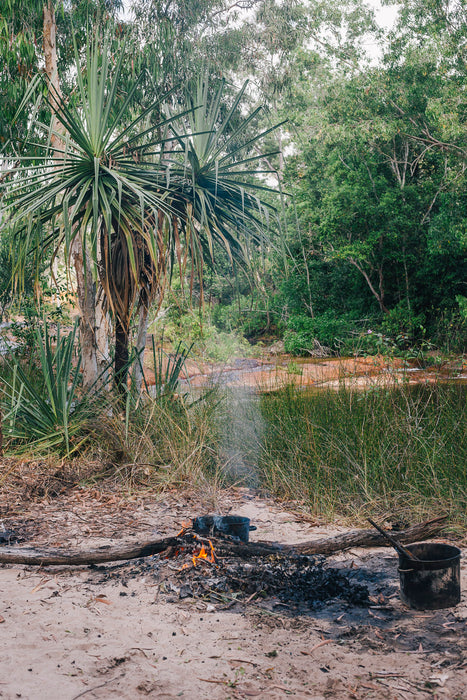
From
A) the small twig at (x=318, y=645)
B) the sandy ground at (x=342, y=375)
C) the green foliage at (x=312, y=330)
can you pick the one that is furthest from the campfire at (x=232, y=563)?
the green foliage at (x=312, y=330)

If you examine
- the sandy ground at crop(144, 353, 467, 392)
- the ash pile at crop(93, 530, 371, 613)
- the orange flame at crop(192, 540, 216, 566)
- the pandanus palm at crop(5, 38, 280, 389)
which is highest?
the pandanus palm at crop(5, 38, 280, 389)

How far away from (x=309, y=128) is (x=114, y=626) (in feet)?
60.0

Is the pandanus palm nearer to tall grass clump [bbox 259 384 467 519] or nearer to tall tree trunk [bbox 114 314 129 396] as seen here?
tall tree trunk [bbox 114 314 129 396]

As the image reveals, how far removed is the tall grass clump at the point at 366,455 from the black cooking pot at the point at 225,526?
3.23ft

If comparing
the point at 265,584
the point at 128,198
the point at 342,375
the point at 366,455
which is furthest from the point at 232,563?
the point at 128,198

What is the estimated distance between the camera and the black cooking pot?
347 centimetres

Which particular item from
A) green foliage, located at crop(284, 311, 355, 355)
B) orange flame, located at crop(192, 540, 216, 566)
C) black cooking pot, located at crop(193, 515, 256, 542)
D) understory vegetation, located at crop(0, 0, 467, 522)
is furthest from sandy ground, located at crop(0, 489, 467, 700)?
green foliage, located at crop(284, 311, 355, 355)

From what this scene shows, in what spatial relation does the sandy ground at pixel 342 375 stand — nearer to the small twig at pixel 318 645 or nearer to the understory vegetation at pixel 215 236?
the understory vegetation at pixel 215 236

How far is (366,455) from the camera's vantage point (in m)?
4.60

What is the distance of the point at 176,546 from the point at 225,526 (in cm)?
36

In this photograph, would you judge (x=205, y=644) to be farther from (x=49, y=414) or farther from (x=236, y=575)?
(x=49, y=414)

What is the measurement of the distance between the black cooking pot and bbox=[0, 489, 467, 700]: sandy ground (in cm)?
48

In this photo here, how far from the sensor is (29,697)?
6.47 ft

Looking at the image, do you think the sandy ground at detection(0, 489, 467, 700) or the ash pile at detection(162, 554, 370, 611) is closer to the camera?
the sandy ground at detection(0, 489, 467, 700)
